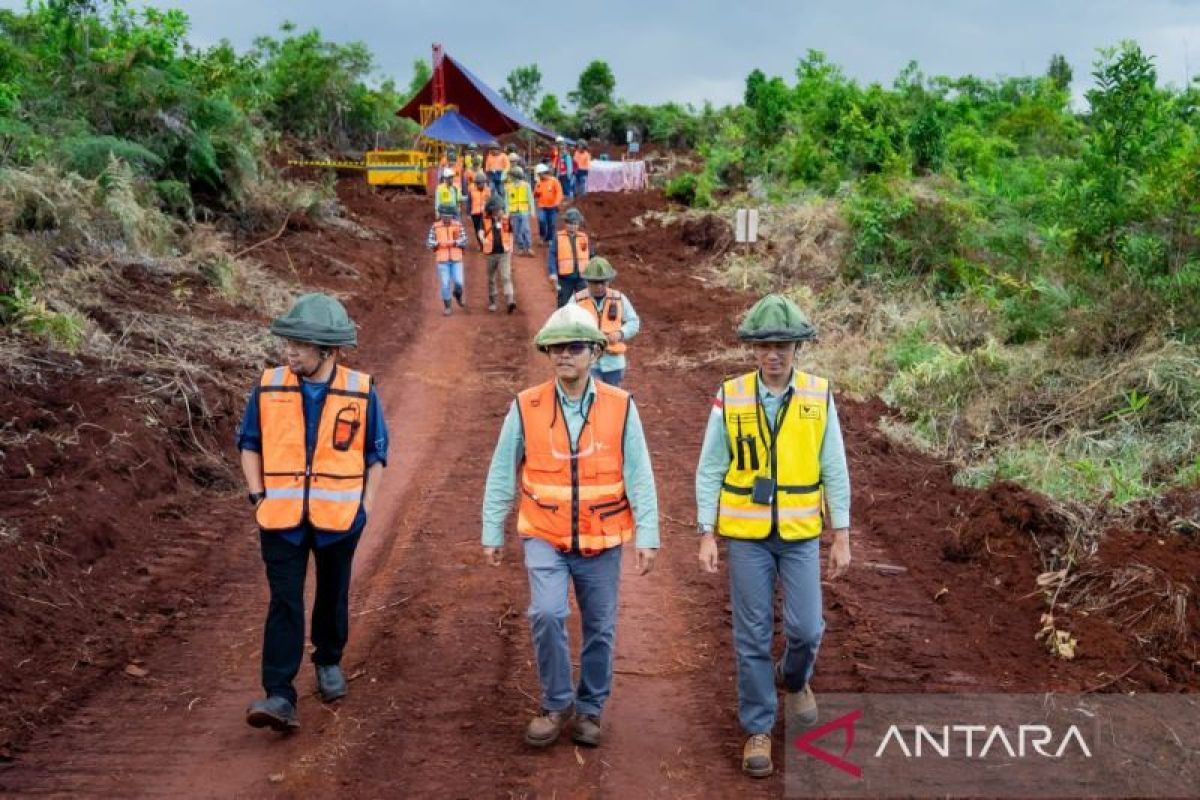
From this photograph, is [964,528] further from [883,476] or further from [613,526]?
[613,526]

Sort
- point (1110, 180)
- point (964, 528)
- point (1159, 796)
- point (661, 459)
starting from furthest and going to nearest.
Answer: point (1110, 180), point (661, 459), point (964, 528), point (1159, 796)

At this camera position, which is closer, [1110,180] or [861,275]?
[1110,180]

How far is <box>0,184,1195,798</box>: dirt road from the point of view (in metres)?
5.46

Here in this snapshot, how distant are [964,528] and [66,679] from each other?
588cm

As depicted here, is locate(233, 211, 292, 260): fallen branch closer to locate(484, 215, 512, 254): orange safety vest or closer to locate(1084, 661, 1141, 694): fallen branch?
locate(484, 215, 512, 254): orange safety vest

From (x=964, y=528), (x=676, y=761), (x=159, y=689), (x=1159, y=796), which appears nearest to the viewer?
(x=1159, y=796)

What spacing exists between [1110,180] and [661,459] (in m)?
5.48

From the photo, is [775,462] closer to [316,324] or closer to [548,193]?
[316,324]

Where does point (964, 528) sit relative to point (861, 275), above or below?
below

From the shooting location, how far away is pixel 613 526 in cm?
563

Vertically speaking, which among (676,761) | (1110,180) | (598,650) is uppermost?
(1110,180)

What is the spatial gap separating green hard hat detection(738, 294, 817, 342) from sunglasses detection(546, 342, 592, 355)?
0.74 metres

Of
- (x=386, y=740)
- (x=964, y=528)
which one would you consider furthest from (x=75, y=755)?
(x=964, y=528)

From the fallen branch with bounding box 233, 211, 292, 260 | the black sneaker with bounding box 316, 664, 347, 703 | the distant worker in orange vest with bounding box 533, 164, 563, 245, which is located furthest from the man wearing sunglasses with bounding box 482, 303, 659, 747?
the distant worker in orange vest with bounding box 533, 164, 563, 245
